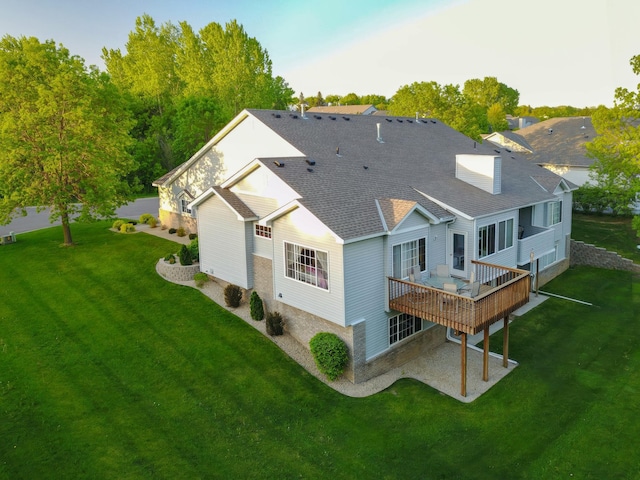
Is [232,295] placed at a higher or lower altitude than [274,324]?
higher

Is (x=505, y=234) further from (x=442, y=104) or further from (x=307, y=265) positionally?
(x=442, y=104)

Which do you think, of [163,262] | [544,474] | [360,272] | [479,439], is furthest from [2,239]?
[544,474]

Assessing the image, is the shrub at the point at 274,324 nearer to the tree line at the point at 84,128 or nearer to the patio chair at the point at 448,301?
the patio chair at the point at 448,301

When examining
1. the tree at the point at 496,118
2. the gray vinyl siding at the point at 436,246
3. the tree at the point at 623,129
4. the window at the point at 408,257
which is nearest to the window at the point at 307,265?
the window at the point at 408,257

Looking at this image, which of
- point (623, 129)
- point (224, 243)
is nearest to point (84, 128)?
point (224, 243)

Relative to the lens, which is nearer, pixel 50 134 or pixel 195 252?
pixel 195 252

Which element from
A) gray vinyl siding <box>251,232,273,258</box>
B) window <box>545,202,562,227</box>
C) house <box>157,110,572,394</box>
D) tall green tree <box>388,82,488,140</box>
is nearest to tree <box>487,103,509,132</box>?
tall green tree <box>388,82,488,140</box>

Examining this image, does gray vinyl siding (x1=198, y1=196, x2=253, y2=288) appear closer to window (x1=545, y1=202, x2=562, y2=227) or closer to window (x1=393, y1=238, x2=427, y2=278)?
window (x1=393, y1=238, x2=427, y2=278)
